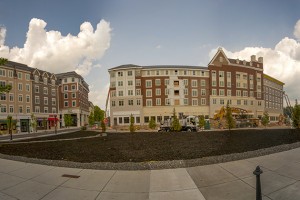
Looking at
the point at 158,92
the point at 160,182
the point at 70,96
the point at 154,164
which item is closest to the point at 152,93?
the point at 158,92

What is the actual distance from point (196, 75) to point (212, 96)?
26.7ft

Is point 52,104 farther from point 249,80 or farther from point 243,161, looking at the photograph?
point 243,161

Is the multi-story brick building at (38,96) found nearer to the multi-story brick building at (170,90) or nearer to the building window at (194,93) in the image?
the multi-story brick building at (170,90)

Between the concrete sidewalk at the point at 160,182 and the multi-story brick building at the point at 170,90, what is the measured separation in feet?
169

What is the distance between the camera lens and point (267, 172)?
24.8 ft

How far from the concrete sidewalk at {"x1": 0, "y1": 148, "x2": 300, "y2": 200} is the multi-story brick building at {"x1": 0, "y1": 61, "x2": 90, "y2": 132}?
4386cm

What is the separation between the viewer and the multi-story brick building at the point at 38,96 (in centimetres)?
5566

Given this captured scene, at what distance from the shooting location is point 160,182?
729 cm

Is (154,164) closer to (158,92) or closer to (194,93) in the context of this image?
(158,92)

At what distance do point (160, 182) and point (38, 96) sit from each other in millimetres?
68306

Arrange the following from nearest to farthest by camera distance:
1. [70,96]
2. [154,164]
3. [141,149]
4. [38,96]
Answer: [154,164] < [141,149] < [38,96] < [70,96]

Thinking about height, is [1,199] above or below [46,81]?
below

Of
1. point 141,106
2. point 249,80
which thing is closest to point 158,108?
point 141,106

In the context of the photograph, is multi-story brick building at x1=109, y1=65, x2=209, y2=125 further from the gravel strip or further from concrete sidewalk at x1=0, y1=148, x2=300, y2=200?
concrete sidewalk at x1=0, y1=148, x2=300, y2=200
